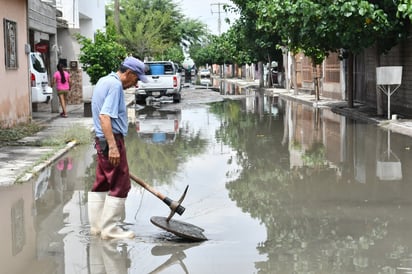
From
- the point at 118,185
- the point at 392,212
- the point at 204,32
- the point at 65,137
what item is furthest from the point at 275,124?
the point at 204,32

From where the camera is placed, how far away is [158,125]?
20.3m

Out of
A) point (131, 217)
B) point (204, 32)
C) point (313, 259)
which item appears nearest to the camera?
point (313, 259)

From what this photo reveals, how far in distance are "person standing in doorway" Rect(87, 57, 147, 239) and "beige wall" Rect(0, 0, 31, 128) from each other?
9.68 meters

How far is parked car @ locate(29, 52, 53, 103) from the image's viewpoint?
20734 millimetres

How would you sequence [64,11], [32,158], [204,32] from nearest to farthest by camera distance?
[32,158] < [64,11] < [204,32]

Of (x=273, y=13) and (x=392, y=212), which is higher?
(x=273, y=13)

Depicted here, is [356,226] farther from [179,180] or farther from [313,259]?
[179,180]

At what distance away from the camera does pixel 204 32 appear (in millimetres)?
77250

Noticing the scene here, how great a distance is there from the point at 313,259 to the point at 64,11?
24890 millimetres

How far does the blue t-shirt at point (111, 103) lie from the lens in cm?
675

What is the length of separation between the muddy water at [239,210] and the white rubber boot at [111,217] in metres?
0.11

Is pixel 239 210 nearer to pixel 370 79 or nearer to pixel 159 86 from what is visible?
pixel 370 79

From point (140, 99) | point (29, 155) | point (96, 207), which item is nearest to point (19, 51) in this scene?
A: point (29, 155)

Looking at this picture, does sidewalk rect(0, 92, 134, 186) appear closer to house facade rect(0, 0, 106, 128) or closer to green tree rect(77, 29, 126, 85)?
house facade rect(0, 0, 106, 128)
